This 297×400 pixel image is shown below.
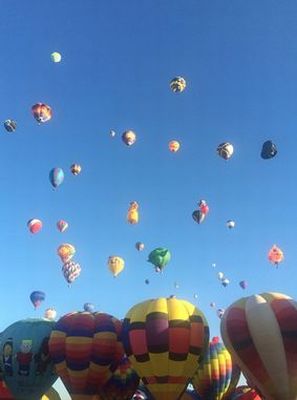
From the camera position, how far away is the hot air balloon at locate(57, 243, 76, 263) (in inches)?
1279

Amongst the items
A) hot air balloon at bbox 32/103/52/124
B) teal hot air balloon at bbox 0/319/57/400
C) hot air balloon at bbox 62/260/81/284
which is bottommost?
teal hot air balloon at bbox 0/319/57/400

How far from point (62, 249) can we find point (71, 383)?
14.5 meters

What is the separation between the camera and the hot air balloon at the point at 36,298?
30.7 meters

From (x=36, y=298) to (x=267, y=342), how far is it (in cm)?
1753

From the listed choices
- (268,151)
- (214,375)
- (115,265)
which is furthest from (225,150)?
(214,375)

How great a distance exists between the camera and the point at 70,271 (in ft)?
103

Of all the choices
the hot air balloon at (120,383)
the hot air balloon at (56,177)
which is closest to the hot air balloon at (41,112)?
the hot air balloon at (56,177)

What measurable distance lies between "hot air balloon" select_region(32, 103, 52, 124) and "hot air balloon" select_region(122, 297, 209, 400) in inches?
565

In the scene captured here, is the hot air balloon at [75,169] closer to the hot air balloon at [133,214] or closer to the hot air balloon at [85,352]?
the hot air balloon at [133,214]

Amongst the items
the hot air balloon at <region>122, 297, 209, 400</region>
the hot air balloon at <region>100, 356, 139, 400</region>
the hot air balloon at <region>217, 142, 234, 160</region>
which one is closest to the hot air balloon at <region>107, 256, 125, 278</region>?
the hot air balloon at <region>217, 142, 234, 160</region>

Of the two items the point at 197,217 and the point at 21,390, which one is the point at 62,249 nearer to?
the point at 197,217

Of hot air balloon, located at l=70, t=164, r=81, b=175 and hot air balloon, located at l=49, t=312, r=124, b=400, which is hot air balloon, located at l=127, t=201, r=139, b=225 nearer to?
hot air balloon, located at l=70, t=164, r=81, b=175

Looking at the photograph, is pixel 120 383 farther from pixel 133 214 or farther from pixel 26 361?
pixel 133 214

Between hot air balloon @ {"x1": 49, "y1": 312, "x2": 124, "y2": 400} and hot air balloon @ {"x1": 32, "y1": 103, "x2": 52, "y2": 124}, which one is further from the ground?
hot air balloon @ {"x1": 32, "y1": 103, "x2": 52, "y2": 124}
